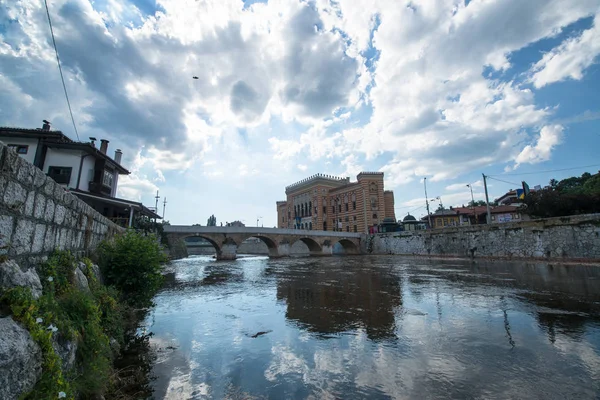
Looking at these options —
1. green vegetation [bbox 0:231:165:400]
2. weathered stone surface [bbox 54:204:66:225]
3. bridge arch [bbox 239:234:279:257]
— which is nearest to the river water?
green vegetation [bbox 0:231:165:400]

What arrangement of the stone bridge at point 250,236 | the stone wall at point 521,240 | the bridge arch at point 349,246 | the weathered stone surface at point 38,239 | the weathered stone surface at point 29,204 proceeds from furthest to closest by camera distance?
the bridge arch at point 349,246
the stone bridge at point 250,236
the stone wall at point 521,240
the weathered stone surface at point 38,239
the weathered stone surface at point 29,204

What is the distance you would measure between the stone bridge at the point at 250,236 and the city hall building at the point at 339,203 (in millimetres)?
6255

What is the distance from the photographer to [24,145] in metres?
19.7

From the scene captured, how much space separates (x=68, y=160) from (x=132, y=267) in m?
19.7

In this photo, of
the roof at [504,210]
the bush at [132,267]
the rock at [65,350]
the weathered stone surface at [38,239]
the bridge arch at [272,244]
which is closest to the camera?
the rock at [65,350]

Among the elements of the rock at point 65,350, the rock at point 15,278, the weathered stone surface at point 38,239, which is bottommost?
the rock at point 65,350

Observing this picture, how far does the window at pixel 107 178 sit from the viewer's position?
75.9 ft

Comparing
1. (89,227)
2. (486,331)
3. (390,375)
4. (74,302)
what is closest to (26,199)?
(74,302)

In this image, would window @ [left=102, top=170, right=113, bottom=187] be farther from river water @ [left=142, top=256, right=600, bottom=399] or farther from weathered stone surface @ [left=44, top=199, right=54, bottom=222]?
weathered stone surface @ [left=44, top=199, right=54, bottom=222]

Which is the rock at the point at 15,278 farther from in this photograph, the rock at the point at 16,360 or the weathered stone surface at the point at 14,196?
the weathered stone surface at the point at 14,196

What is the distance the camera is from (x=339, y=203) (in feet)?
189

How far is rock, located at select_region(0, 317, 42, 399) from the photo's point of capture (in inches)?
69.9

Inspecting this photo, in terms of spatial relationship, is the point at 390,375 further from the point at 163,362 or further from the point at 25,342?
the point at 25,342

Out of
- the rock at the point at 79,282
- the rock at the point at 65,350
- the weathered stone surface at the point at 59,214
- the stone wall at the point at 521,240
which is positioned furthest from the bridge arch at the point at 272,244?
the rock at the point at 65,350
